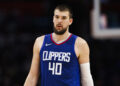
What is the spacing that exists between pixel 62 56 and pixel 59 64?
9cm

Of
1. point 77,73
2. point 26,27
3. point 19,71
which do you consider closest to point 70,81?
point 77,73

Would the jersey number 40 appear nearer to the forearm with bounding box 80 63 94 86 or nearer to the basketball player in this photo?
the basketball player

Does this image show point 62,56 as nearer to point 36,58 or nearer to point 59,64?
point 59,64

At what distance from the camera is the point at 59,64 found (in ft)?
12.5

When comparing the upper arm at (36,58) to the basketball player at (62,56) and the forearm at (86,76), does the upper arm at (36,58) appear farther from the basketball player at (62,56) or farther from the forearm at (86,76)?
the forearm at (86,76)

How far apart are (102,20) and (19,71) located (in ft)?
10.1

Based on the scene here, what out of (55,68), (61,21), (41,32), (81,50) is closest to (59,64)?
(55,68)

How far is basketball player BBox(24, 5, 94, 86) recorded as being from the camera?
12.5 ft

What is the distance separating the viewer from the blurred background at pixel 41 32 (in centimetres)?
804

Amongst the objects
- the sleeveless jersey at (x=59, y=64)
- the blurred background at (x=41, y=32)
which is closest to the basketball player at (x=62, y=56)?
the sleeveless jersey at (x=59, y=64)

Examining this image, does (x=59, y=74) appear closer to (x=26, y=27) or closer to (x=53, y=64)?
(x=53, y=64)

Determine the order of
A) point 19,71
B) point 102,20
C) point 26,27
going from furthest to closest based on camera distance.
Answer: point 26,27, point 19,71, point 102,20

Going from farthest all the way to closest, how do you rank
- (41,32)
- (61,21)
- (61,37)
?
(41,32), (61,37), (61,21)

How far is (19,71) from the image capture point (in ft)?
29.7
